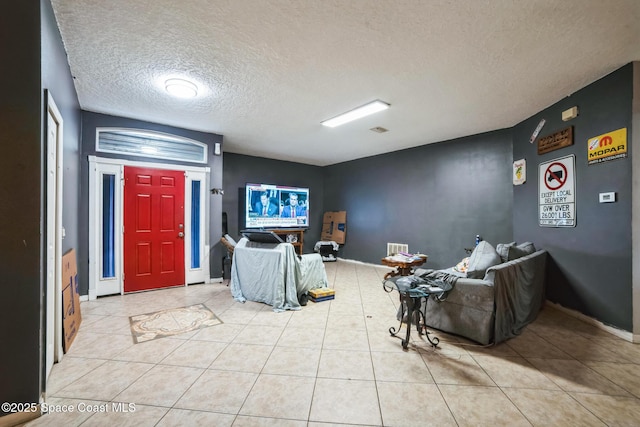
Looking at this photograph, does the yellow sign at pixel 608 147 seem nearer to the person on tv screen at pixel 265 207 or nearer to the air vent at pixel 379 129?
the air vent at pixel 379 129

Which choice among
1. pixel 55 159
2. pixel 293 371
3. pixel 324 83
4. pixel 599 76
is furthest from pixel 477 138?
pixel 55 159

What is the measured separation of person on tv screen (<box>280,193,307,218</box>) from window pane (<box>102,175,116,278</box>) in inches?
138

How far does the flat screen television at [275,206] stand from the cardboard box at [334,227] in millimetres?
730

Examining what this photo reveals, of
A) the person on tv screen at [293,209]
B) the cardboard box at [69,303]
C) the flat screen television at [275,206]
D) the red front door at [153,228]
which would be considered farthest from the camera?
the person on tv screen at [293,209]

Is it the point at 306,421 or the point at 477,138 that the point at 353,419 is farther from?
the point at 477,138

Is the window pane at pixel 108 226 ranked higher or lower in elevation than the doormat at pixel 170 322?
higher

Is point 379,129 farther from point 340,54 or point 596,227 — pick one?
point 596,227

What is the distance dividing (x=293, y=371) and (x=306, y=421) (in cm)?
52

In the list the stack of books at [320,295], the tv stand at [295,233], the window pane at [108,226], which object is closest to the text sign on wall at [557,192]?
the stack of books at [320,295]

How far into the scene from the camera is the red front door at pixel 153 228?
13.3 feet

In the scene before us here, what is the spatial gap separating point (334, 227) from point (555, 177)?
495cm

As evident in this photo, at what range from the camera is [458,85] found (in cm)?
297

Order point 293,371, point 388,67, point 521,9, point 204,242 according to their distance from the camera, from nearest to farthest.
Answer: point 521,9 → point 293,371 → point 388,67 → point 204,242

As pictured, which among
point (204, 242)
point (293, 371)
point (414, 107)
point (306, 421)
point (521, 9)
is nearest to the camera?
point (306, 421)
